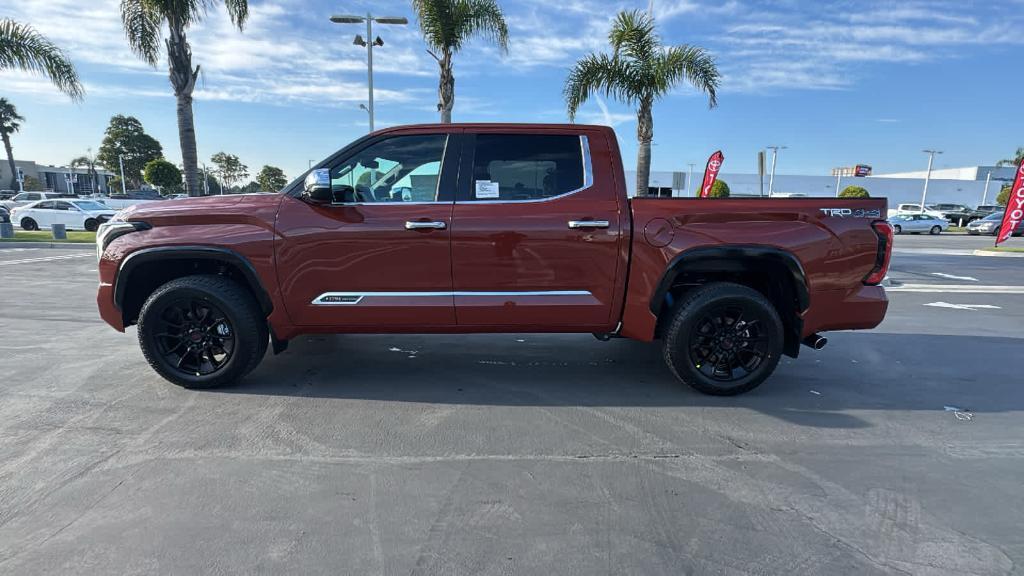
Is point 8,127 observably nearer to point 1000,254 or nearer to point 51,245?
point 51,245

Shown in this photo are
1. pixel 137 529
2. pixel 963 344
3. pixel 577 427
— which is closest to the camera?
pixel 137 529

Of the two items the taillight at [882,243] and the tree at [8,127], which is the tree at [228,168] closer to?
the tree at [8,127]

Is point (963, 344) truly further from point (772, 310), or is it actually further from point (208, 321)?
point (208, 321)

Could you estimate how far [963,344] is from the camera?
547cm

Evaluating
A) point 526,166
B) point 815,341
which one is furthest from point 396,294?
point 815,341

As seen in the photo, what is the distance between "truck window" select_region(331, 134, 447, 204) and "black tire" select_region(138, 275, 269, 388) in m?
1.17

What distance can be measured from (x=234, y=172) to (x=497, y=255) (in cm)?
10047

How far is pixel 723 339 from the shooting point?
3912 millimetres

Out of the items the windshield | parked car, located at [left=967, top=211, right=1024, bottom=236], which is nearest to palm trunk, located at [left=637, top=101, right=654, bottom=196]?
the windshield

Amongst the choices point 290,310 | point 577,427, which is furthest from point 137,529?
point 577,427

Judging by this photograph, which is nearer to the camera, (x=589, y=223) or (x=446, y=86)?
(x=589, y=223)

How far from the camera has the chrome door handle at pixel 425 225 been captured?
366cm

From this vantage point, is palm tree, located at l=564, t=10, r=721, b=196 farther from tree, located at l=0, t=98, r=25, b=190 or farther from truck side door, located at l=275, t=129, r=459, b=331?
tree, located at l=0, t=98, r=25, b=190

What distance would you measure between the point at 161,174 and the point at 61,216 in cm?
3626
